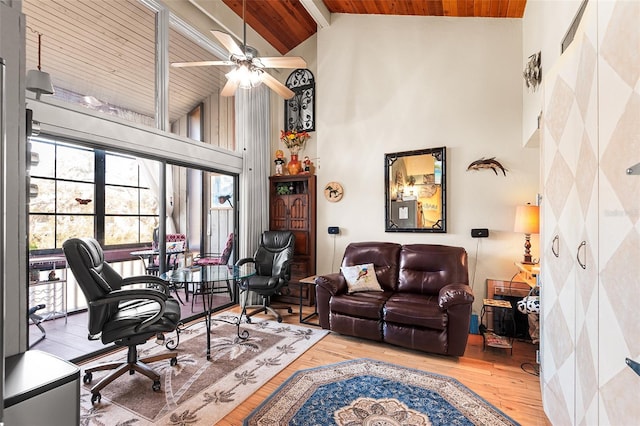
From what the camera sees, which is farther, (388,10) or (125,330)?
(388,10)

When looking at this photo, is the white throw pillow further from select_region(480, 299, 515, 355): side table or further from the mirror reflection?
select_region(480, 299, 515, 355): side table

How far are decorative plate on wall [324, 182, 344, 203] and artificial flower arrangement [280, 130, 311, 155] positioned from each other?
89 cm

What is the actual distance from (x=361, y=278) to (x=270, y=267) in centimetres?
144

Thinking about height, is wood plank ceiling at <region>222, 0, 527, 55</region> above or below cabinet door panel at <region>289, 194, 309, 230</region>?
above

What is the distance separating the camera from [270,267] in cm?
433

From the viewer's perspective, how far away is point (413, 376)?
2492 mm

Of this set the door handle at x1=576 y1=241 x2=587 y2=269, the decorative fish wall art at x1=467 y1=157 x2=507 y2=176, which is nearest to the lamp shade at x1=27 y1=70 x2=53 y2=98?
the door handle at x1=576 y1=241 x2=587 y2=269

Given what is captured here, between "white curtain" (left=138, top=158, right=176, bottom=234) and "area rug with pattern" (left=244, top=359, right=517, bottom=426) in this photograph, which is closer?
"area rug with pattern" (left=244, top=359, right=517, bottom=426)

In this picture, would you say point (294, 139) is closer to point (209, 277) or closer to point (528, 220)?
point (209, 277)

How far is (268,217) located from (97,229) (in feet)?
7.49

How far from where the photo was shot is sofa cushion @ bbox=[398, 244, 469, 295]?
3.36 meters

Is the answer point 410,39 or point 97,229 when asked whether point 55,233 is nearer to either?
point 97,229

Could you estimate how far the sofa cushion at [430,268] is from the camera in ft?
11.0

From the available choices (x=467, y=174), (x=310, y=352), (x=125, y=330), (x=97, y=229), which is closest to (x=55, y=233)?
(x=97, y=229)
